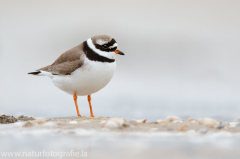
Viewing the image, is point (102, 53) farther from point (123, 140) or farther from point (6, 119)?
point (123, 140)

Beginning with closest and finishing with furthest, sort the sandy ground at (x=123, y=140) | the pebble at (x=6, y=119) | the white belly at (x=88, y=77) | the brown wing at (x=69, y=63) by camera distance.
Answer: the sandy ground at (x=123, y=140), the pebble at (x=6, y=119), the white belly at (x=88, y=77), the brown wing at (x=69, y=63)

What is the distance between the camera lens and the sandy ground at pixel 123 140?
3199mm

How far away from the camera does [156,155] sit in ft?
10.2

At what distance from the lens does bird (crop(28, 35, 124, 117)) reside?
6.04m

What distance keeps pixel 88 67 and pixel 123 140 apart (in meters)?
2.59

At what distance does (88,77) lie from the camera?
603 cm

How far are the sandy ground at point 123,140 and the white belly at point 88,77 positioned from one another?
149 cm

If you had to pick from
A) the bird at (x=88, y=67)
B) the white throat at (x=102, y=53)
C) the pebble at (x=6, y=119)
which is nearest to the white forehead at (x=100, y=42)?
the bird at (x=88, y=67)

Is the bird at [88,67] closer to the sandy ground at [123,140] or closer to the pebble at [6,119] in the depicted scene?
the pebble at [6,119]

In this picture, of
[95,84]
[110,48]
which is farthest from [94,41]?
[95,84]

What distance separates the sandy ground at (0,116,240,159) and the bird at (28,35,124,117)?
1.51 m

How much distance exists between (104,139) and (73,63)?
273 centimetres

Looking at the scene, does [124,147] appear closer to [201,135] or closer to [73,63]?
[201,135]

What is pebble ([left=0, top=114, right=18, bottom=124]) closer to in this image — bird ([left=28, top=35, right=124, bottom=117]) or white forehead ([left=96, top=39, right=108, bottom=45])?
bird ([left=28, top=35, right=124, bottom=117])
